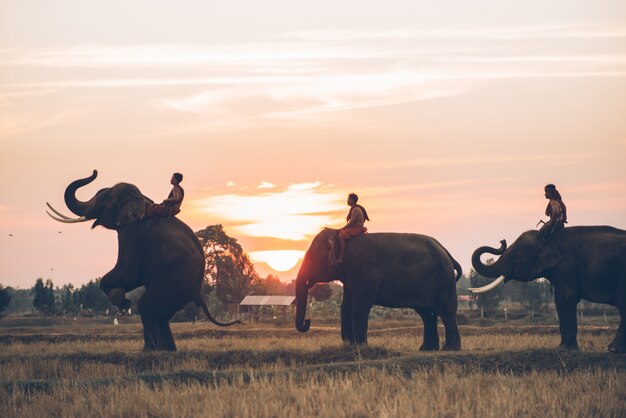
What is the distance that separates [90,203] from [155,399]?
11.5 metres

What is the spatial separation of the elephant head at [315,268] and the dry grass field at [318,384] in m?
2.42

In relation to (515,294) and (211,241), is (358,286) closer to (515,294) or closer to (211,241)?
(211,241)

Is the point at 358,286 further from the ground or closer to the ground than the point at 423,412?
further from the ground

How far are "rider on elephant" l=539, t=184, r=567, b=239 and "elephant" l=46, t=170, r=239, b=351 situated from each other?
9.15 meters

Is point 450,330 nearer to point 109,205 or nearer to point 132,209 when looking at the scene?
point 132,209

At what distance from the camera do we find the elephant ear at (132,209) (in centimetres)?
2398

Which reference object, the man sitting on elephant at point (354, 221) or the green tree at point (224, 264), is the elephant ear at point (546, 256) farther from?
the green tree at point (224, 264)

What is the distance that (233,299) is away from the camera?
7238cm

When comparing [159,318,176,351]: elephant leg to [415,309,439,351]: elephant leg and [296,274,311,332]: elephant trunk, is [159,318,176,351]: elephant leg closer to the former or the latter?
[296,274,311,332]: elephant trunk

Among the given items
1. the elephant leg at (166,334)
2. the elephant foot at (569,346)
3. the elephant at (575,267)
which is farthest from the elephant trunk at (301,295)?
the elephant foot at (569,346)

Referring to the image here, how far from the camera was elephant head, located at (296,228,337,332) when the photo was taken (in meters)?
23.8

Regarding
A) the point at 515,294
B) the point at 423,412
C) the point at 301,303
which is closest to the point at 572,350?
the point at 301,303

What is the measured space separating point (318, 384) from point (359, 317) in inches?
292

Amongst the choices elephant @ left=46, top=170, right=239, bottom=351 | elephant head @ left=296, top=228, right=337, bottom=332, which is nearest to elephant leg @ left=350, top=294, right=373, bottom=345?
elephant head @ left=296, top=228, right=337, bottom=332
